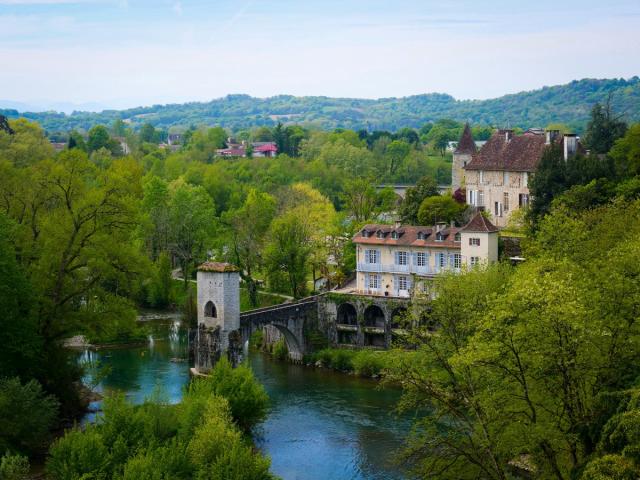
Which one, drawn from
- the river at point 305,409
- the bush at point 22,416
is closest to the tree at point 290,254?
the river at point 305,409

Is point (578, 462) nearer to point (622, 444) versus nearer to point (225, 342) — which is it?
point (622, 444)

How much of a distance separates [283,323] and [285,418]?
12.5 metres

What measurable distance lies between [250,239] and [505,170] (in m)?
18.6

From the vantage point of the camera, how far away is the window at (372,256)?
6548 cm

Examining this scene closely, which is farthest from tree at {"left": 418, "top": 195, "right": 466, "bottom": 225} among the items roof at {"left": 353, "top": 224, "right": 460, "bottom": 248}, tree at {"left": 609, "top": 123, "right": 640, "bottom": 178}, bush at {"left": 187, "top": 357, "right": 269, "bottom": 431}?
bush at {"left": 187, "top": 357, "right": 269, "bottom": 431}

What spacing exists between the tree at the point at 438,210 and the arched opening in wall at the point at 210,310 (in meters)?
17.4

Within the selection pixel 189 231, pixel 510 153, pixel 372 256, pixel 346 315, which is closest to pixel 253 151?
pixel 189 231

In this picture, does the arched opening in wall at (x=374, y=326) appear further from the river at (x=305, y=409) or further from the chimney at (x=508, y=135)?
the chimney at (x=508, y=135)

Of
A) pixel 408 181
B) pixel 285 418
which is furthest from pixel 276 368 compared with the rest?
pixel 408 181

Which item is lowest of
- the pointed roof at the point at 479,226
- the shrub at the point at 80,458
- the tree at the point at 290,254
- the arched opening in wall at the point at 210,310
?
the shrub at the point at 80,458

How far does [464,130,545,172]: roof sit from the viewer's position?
229 feet

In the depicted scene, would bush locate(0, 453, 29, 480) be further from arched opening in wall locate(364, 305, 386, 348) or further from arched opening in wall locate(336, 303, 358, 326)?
arched opening in wall locate(336, 303, 358, 326)

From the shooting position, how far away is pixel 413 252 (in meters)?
64.1

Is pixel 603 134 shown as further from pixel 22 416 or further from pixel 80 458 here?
pixel 80 458
